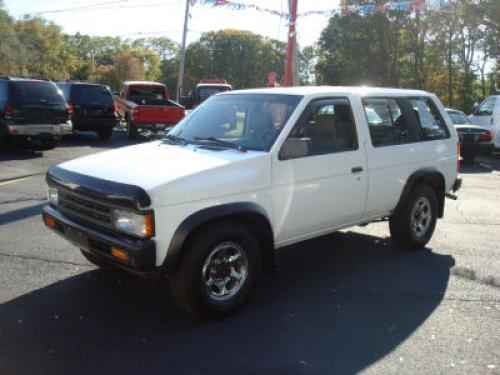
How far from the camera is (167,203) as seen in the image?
3795 mm

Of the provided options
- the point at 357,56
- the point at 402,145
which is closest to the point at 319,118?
the point at 402,145

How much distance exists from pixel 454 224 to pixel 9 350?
6.17m

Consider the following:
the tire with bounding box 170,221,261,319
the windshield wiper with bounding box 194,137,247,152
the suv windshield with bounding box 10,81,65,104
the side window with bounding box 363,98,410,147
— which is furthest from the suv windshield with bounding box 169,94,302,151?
the suv windshield with bounding box 10,81,65,104

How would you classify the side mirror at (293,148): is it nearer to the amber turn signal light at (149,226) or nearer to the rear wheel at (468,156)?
the amber turn signal light at (149,226)

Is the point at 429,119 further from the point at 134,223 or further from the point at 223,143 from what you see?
the point at 134,223

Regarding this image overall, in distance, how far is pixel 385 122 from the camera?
223 inches

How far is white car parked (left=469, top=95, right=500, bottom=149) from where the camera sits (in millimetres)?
15703

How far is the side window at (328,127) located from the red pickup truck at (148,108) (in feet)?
41.2

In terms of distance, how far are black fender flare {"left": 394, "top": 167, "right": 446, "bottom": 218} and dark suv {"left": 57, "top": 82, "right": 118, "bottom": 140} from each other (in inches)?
515

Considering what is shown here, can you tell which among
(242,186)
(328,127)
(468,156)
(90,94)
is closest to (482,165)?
(468,156)

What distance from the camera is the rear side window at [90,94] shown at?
1712cm

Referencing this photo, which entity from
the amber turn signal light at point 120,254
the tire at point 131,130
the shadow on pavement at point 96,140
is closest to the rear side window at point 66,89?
the shadow on pavement at point 96,140

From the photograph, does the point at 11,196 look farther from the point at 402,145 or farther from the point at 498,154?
the point at 498,154

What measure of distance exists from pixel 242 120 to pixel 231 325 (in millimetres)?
1915
